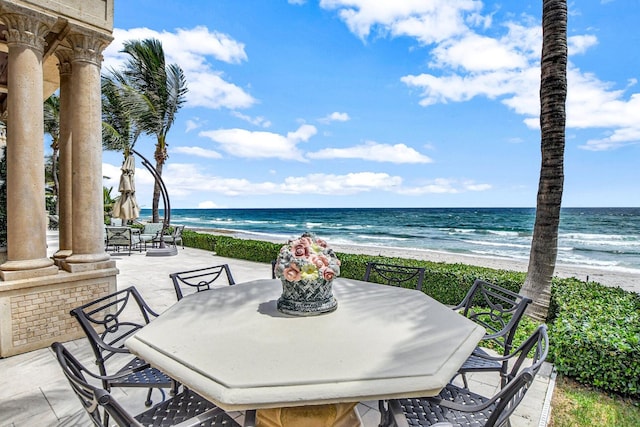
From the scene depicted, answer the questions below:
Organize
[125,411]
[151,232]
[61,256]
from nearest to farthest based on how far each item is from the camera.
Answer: [125,411] → [61,256] → [151,232]

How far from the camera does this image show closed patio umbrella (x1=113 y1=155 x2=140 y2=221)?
9.85 m

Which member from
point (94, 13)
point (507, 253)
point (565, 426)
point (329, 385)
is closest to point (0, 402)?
point (329, 385)

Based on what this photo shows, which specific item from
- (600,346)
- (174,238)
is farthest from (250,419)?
(174,238)

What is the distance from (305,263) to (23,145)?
11.3ft

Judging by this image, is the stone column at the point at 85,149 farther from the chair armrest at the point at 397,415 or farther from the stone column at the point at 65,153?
the chair armrest at the point at 397,415

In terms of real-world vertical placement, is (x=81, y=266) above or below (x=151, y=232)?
above

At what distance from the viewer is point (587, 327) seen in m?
3.02

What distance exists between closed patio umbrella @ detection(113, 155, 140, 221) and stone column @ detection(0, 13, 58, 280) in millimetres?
7249

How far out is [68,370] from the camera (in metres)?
1.21

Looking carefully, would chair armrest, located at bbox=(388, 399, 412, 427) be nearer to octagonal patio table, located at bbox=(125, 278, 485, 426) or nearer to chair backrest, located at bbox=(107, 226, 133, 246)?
octagonal patio table, located at bbox=(125, 278, 485, 426)

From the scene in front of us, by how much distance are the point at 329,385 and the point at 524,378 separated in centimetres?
76

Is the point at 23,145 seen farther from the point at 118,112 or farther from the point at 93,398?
the point at 118,112

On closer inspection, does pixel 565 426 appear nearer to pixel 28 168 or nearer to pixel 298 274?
pixel 298 274

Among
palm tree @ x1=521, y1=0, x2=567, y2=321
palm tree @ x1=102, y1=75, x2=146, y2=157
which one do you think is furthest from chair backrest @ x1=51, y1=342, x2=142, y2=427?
palm tree @ x1=102, y1=75, x2=146, y2=157
